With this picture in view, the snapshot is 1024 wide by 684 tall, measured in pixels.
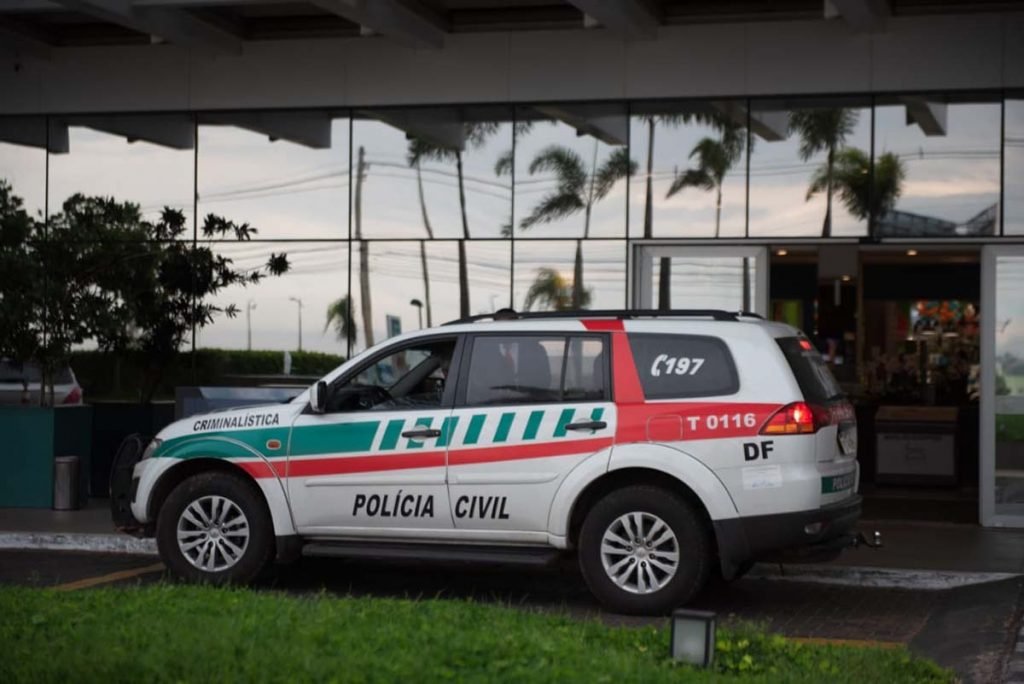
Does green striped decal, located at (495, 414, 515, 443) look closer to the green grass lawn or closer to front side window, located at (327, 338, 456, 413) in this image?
front side window, located at (327, 338, 456, 413)

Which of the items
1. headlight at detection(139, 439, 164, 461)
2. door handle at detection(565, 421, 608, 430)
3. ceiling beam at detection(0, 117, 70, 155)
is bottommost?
headlight at detection(139, 439, 164, 461)

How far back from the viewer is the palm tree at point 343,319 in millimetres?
15398

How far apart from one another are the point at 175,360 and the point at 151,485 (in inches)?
206

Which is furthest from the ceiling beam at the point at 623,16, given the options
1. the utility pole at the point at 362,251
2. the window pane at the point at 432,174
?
the utility pole at the point at 362,251

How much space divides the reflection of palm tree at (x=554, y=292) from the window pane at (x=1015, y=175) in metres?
4.04

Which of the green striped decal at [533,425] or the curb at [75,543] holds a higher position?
the green striped decal at [533,425]

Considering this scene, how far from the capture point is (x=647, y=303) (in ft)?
49.4

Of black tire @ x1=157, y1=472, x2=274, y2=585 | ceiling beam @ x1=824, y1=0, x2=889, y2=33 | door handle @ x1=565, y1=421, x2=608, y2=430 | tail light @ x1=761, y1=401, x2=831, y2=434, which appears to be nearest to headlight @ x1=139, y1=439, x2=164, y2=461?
black tire @ x1=157, y1=472, x2=274, y2=585

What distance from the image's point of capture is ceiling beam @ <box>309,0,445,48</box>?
13.8 m

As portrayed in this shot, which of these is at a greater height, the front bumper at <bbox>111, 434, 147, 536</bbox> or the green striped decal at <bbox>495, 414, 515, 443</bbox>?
the green striped decal at <bbox>495, 414, 515, 443</bbox>

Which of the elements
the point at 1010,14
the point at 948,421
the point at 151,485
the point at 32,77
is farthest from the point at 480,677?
the point at 948,421

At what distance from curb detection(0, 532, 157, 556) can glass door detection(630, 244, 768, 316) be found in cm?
531

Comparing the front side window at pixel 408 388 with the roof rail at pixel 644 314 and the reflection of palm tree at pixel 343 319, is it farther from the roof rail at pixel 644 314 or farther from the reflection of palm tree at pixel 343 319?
the reflection of palm tree at pixel 343 319

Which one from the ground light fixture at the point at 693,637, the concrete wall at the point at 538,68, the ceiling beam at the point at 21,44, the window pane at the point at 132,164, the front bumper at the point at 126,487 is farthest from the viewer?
the window pane at the point at 132,164
